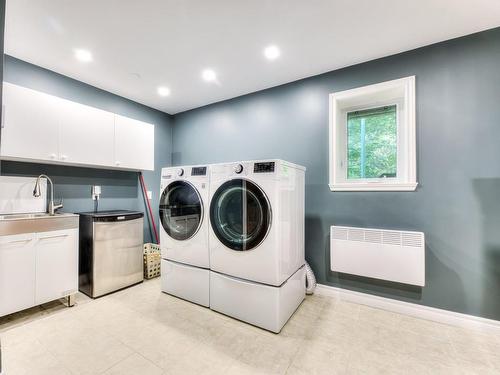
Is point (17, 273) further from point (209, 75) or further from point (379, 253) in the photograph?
point (379, 253)

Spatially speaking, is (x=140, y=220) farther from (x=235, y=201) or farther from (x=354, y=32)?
(x=354, y=32)

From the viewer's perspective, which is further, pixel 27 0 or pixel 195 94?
pixel 195 94

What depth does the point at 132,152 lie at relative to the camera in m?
2.98

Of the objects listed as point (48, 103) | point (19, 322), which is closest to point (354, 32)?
point (48, 103)

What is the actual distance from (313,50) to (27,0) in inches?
87.5

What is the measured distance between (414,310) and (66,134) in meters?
3.77

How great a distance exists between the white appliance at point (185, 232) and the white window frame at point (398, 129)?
1407 mm

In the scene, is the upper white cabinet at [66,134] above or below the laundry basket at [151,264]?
above

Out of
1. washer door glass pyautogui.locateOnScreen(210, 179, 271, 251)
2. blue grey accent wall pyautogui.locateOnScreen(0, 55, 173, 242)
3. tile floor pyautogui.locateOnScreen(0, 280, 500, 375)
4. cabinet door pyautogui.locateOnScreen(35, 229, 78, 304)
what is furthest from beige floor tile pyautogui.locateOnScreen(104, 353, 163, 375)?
blue grey accent wall pyautogui.locateOnScreen(0, 55, 173, 242)

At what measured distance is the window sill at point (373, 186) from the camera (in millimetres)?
2109

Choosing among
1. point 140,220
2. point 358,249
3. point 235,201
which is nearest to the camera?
point 235,201

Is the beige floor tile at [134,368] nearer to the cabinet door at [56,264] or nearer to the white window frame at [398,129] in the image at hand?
the cabinet door at [56,264]

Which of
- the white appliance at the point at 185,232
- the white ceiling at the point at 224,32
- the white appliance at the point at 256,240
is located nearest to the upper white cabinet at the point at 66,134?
the white ceiling at the point at 224,32

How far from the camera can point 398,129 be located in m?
2.34
